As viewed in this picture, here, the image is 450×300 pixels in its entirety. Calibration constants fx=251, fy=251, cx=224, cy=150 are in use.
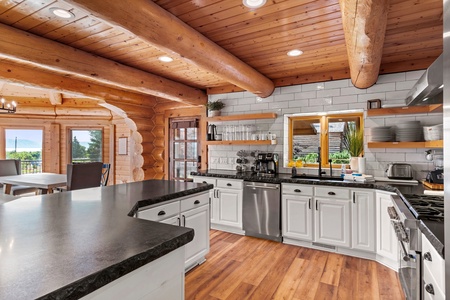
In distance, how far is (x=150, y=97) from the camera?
5676 millimetres

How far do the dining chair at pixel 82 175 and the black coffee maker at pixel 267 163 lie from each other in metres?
2.57

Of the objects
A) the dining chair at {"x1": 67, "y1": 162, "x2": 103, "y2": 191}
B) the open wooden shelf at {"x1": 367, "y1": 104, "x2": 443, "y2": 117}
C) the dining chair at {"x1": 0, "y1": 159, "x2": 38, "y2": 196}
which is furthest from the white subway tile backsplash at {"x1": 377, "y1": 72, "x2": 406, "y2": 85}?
the dining chair at {"x1": 0, "y1": 159, "x2": 38, "y2": 196}

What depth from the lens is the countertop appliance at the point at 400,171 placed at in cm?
321

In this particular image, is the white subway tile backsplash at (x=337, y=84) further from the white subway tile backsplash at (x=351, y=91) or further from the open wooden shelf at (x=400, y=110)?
the open wooden shelf at (x=400, y=110)

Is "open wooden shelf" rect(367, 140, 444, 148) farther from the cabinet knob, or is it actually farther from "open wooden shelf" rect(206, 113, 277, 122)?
the cabinet knob

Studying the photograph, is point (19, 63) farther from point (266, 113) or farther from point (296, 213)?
point (296, 213)

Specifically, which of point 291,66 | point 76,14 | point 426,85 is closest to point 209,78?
point 291,66

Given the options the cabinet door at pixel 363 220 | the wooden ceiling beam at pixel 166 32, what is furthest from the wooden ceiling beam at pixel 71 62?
the cabinet door at pixel 363 220

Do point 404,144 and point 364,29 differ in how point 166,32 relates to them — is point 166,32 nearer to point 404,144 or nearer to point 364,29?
point 364,29

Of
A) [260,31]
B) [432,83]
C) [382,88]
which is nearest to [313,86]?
[382,88]

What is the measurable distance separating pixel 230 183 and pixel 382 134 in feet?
7.22

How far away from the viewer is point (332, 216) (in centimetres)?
321

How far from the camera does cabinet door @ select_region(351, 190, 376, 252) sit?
9.86ft

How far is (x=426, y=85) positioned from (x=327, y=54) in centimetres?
157
